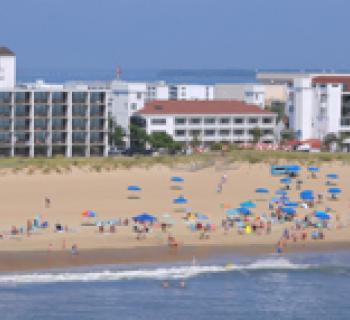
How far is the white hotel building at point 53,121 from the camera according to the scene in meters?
73.2

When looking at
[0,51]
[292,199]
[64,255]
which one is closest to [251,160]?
[292,199]

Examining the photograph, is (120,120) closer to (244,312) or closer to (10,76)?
(10,76)

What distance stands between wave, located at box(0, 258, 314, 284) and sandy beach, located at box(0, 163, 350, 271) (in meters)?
1.45

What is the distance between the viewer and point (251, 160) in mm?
65625

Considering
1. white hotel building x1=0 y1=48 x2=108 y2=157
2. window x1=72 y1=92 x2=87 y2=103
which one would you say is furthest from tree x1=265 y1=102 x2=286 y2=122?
window x1=72 y1=92 x2=87 y2=103

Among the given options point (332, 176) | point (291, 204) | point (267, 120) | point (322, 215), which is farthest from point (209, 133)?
point (322, 215)

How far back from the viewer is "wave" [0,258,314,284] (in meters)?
33.5

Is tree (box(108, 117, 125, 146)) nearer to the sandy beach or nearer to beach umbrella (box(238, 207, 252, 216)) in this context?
the sandy beach

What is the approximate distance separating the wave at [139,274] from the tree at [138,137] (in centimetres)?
4405

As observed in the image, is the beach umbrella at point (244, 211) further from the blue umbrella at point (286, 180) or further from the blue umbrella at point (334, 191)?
the blue umbrella at point (286, 180)

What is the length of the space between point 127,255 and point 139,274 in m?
2.59

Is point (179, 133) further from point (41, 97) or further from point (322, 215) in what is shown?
point (322, 215)

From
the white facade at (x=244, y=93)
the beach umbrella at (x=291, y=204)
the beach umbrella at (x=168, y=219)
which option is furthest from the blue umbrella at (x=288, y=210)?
the white facade at (x=244, y=93)

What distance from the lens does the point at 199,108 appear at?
8469 cm
